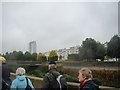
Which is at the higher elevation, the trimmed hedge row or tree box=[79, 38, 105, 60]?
tree box=[79, 38, 105, 60]

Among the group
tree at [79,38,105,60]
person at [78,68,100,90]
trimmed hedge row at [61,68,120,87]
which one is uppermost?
tree at [79,38,105,60]

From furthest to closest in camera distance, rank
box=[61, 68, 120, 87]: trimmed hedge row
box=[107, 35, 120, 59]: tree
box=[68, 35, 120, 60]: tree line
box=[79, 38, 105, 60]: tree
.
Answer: box=[79, 38, 105, 60]: tree, box=[68, 35, 120, 60]: tree line, box=[107, 35, 120, 59]: tree, box=[61, 68, 120, 87]: trimmed hedge row

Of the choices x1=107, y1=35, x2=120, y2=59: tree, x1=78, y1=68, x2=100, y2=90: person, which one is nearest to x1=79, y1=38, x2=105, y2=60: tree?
x1=107, y1=35, x2=120, y2=59: tree

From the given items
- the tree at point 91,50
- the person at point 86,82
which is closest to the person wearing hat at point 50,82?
the person at point 86,82

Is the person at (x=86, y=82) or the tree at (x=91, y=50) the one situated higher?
the tree at (x=91, y=50)

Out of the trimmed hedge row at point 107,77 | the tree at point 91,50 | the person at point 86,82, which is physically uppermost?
the tree at point 91,50

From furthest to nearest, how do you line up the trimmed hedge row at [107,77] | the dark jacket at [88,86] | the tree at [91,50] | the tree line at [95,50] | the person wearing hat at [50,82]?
the tree at [91,50] → the tree line at [95,50] → the trimmed hedge row at [107,77] → the person wearing hat at [50,82] → the dark jacket at [88,86]

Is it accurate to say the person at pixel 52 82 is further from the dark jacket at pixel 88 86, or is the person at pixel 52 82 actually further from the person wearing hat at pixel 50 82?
the dark jacket at pixel 88 86

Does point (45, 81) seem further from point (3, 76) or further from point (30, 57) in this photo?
point (30, 57)

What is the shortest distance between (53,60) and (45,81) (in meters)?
0.58

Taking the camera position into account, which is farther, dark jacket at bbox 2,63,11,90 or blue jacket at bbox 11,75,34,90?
dark jacket at bbox 2,63,11,90

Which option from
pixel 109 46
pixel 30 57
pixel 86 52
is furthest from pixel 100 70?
pixel 30 57

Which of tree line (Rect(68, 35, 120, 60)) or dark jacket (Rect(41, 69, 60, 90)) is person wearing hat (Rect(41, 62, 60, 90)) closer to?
dark jacket (Rect(41, 69, 60, 90))

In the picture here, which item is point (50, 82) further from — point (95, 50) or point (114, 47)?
point (95, 50)
